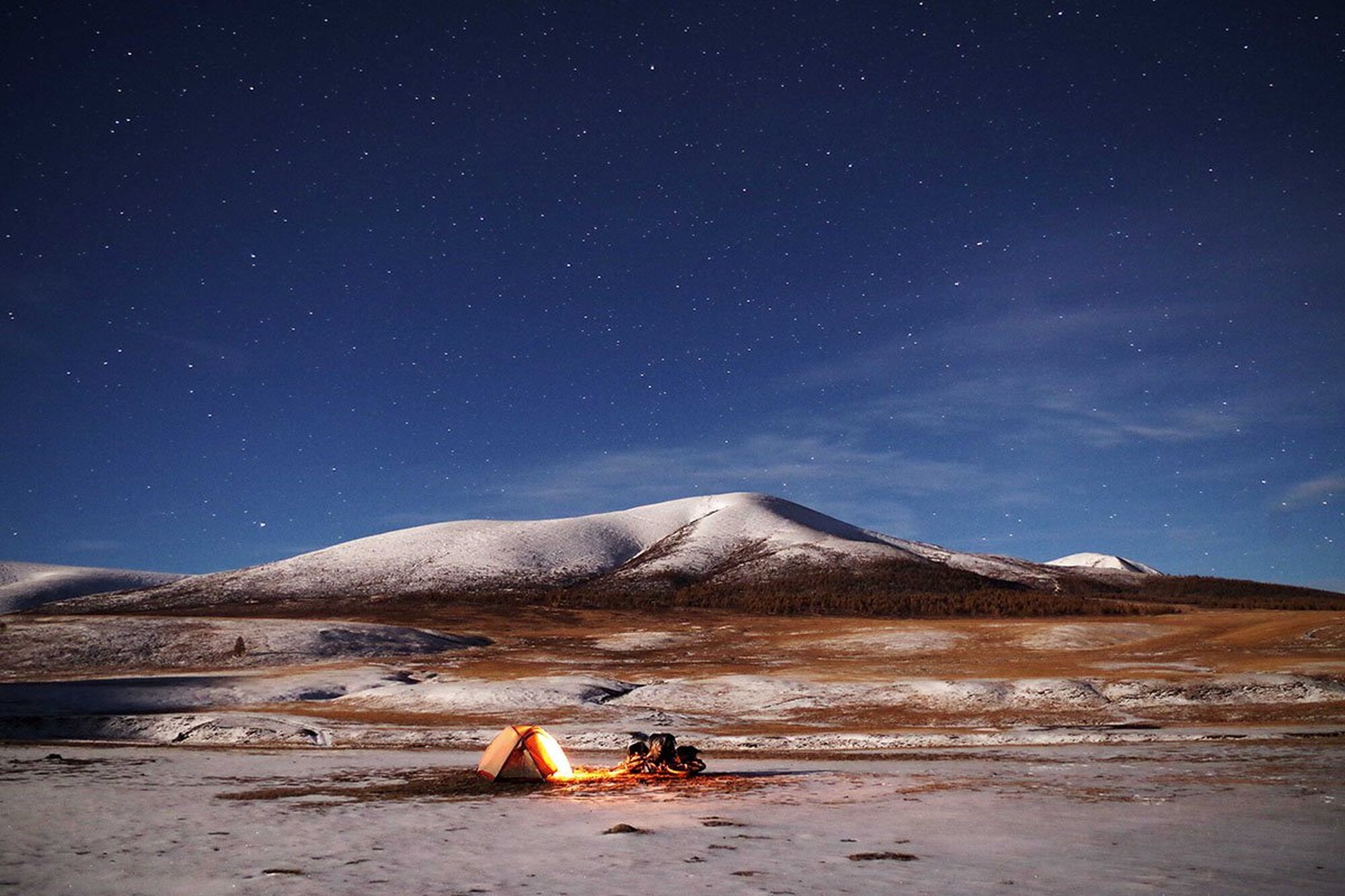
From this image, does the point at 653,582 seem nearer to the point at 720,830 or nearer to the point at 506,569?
the point at 506,569

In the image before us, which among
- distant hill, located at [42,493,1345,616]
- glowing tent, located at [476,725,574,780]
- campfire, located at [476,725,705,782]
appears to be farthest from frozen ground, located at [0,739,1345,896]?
distant hill, located at [42,493,1345,616]

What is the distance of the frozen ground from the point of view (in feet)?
36.4

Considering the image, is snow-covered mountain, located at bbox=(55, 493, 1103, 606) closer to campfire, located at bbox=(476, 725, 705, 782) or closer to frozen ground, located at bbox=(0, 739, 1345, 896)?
campfire, located at bbox=(476, 725, 705, 782)

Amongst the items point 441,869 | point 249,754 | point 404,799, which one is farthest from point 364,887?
point 249,754

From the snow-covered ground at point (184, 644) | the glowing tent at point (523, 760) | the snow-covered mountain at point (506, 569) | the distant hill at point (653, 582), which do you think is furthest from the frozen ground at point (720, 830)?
the snow-covered mountain at point (506, 569)

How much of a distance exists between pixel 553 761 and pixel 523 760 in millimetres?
795

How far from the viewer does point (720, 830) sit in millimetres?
14797

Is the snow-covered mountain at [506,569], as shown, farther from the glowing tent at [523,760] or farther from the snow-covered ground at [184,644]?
the glowing tent at [523,760]

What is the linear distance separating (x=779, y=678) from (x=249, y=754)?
86.0 feet

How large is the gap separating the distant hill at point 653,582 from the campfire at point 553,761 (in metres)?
115

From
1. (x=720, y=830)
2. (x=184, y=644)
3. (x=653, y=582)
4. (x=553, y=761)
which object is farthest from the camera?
(x=653, y=582)

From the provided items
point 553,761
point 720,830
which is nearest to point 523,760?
point 553,761

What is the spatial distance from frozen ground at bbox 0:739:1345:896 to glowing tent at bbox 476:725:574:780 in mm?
1121

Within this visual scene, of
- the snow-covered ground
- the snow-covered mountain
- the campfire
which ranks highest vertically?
the snow-covered mountain
